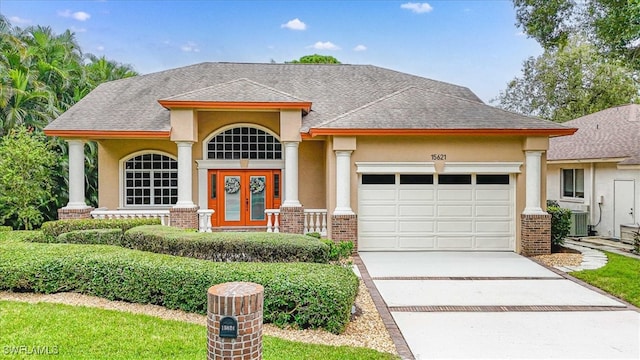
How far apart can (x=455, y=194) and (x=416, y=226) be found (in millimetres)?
1451

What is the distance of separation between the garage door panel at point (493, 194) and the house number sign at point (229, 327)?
406 inches

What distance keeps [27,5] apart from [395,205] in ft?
95.9

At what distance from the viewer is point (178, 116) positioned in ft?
41.7

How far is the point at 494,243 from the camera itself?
39.8 feet

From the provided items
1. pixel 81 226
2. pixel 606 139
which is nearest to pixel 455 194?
pixel 606 139

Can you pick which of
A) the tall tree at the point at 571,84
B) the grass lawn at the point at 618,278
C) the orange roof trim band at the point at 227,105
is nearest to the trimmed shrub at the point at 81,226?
the orange roof trim band at the point at 227,105

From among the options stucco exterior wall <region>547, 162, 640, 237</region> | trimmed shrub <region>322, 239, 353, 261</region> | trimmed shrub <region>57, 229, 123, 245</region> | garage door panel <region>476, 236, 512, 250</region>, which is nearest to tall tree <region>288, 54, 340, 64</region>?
stucco exterior wall <region>547, 162, 640, 237</region>

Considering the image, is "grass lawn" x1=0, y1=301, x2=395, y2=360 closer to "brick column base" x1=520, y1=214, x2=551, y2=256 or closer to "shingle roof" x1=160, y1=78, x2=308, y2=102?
"shingle roof" x1=160, y1=78, x2=308, y2=102

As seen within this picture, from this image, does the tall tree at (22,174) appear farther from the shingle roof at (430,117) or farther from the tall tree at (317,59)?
the tall tree at (317,59)

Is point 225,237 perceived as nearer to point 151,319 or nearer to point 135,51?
point 151,319

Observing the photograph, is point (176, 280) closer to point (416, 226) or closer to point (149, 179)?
point (416, 226)

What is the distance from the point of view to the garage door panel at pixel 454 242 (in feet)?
39.7

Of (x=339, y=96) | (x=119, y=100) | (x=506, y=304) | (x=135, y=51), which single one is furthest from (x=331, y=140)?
(x=135, y=51)

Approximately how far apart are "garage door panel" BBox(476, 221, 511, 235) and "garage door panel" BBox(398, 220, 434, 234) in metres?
1.40
